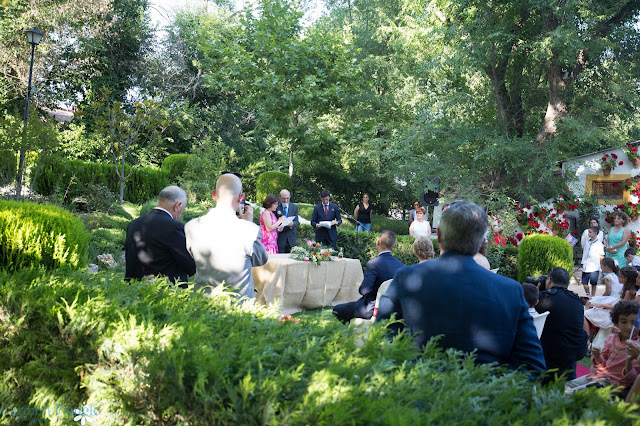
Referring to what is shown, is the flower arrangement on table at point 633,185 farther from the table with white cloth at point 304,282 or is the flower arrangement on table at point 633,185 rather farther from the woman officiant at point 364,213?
the table with white cloth at point 304,282

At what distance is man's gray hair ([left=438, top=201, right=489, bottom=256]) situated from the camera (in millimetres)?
2260

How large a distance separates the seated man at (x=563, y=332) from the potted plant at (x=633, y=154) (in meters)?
12.6

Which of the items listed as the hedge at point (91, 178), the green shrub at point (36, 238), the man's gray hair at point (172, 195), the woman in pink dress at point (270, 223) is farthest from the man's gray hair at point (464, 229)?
the hedge at point (91, 178)

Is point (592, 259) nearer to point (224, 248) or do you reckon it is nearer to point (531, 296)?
point (531, 296)

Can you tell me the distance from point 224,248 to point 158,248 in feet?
2.04

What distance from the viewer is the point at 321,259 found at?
819 cm

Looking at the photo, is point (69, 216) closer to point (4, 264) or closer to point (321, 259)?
point (4, 264)

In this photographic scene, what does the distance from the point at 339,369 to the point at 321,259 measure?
250 inches

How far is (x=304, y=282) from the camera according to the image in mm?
8039

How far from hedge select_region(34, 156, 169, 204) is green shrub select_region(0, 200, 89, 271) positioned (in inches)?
405

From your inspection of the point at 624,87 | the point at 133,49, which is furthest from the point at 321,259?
the point at 133,49

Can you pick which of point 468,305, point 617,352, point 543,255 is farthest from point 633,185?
point 468,305

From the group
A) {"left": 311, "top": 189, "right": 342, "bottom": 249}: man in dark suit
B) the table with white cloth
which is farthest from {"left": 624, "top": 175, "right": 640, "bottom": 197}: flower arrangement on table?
the table with white cloth

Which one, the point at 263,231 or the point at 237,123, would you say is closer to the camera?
the point at 263,231
